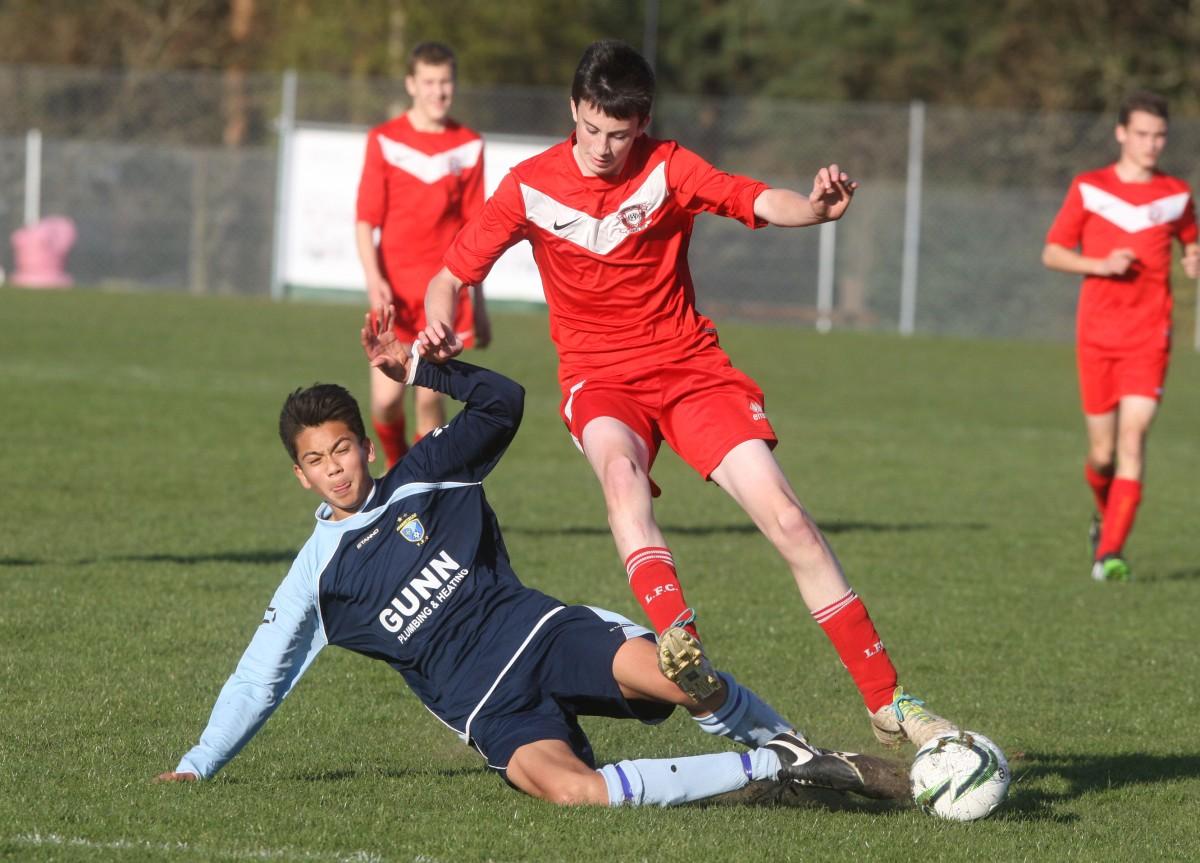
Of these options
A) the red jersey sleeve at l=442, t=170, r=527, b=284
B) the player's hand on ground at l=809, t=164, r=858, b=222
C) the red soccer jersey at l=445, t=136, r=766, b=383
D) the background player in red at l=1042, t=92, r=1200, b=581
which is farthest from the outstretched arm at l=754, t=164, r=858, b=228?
the background player in red at l=1042, t=92, r=1200, b=581

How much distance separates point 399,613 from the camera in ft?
15.9

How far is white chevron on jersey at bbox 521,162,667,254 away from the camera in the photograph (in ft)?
17.8

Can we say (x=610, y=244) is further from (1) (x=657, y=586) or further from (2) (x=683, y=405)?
(1) (x=657, y=586)

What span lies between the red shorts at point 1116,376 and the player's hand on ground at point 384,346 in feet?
16.6

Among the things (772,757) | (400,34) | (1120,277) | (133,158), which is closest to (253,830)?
(772,757)

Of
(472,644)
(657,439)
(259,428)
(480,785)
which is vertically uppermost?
(657,439)

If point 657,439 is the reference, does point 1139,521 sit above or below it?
below

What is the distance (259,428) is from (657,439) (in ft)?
27.1

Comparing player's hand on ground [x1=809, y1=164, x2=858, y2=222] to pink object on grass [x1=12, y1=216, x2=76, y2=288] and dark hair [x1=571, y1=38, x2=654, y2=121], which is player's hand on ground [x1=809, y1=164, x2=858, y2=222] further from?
pink object on grass [x1=12, y1=216, x2=76, y2=288]

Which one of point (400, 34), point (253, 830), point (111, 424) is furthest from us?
point (400, 34)

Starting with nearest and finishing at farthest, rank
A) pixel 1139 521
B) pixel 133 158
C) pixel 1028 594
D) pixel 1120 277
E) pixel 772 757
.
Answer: pixel 772 757, pixel 1028 594, pixel 1120 277, pixel 1139 521, pixel 133 158

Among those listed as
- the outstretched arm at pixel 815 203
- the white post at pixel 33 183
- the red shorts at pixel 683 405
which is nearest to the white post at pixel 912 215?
the white post at pixel 33 183

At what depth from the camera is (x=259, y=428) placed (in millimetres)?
13320

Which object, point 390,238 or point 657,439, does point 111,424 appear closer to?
point 390,238
